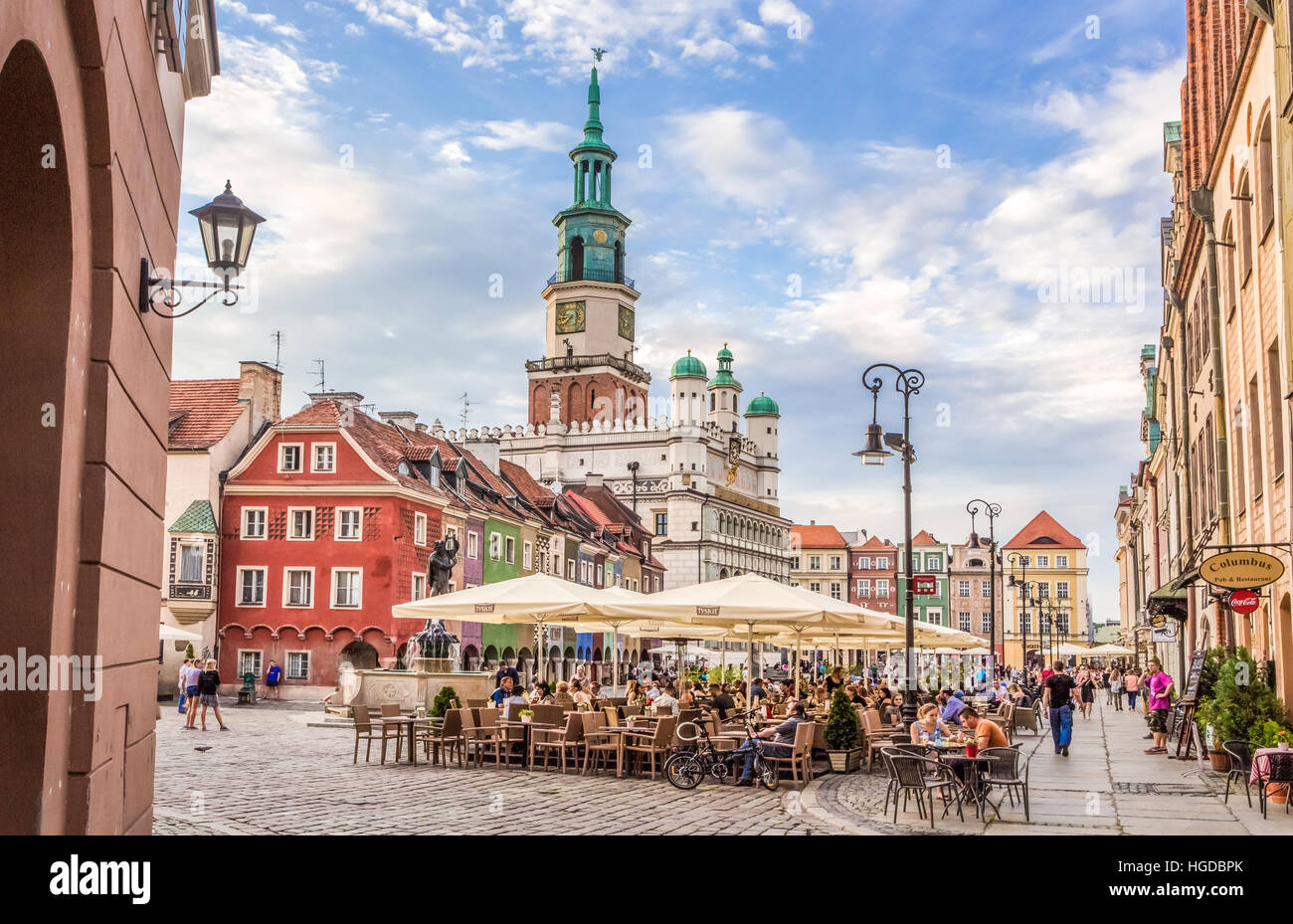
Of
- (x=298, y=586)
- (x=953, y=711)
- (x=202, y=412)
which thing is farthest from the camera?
(x=202, y=412)

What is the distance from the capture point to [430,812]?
14.3 m

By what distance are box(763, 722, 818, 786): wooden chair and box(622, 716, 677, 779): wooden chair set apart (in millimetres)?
1552

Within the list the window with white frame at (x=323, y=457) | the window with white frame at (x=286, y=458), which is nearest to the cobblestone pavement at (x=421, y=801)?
the window with white frame at (x=323, y=457)

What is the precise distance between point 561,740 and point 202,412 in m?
32.0

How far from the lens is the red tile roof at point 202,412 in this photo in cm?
4634

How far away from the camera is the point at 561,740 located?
20.0 m

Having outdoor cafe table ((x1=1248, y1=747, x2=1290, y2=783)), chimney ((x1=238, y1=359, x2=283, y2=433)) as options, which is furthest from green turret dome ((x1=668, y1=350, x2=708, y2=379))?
outdoor cafe table ((x1=1248, y1=747, x2=1290, y2=783))

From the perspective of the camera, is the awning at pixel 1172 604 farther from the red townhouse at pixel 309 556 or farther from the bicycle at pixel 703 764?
the red townhouse at pixel 309 556

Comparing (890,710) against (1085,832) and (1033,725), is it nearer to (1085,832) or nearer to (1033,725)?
(1033,725)

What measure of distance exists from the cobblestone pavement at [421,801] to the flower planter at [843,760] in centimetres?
219

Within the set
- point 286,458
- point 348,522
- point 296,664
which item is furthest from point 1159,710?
point 286,458

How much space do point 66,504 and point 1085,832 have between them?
10939mm

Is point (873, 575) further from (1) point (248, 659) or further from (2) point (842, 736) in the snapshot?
(2) point (842, 736)
